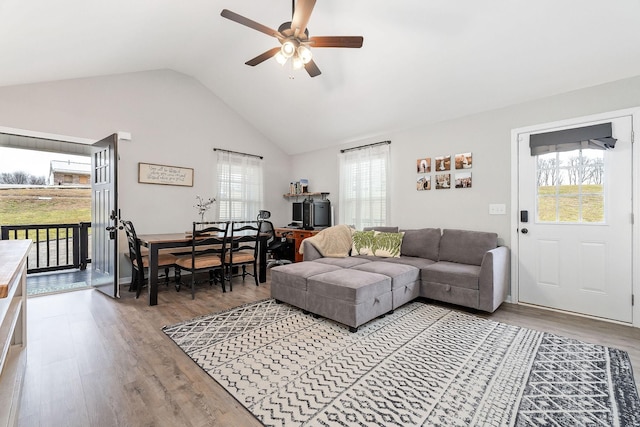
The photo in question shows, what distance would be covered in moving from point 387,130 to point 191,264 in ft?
11.3

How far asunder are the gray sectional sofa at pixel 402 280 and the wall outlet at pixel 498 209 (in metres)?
0.31

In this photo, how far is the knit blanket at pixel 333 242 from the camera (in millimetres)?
3998

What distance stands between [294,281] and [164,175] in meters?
2.87

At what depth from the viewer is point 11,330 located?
152 cm

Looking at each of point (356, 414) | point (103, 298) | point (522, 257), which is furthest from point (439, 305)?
point (103, 298)

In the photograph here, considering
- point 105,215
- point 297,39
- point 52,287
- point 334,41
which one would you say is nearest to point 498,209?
point 334,41

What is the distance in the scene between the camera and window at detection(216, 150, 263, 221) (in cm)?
509

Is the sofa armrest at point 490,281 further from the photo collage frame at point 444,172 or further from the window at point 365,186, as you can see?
the window at point 365,186

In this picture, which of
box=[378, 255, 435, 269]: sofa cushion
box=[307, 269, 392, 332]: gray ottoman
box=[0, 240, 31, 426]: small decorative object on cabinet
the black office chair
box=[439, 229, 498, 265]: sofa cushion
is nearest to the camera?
box=[0, 240, 31, 426]: small decorative object on cabinet

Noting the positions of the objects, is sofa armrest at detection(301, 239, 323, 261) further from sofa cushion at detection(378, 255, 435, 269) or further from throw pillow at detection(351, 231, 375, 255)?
sofa cushion at detection(378, 255, 435, 269)

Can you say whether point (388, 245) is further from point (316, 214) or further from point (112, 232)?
point (112, 232)

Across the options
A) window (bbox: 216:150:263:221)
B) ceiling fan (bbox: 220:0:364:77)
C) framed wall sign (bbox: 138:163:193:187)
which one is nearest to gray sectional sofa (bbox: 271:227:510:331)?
ceiling fan (bbox: 220:0:364:77)

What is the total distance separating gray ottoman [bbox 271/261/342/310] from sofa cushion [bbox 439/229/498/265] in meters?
1.48

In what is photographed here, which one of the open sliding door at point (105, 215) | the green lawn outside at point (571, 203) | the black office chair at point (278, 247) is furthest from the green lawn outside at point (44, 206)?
the green lawn outside at point (571, 203)
